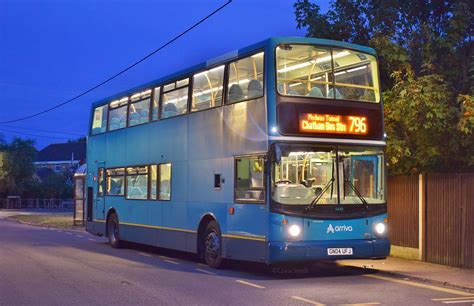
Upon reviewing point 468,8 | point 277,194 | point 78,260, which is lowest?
point 78,260

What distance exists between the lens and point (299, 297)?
397 inches

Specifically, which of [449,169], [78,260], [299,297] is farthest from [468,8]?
[78,260]

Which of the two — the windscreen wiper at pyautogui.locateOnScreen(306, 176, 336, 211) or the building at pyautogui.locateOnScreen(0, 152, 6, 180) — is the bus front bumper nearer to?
the windscreen wiper at pyautogui.locateOnScreen(306, 176, 336, 211)

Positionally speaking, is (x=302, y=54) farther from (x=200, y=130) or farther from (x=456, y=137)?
(x=456, y=137)

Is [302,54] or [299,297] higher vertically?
[302,54]

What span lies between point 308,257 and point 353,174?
193 cm

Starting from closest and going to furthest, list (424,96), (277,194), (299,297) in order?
(299,297) < (277,194) < (424,96)

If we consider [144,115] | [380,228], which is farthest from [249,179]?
[144,115]

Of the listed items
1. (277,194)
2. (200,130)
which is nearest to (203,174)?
(200,130)

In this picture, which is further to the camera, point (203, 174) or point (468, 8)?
point (468, 8)

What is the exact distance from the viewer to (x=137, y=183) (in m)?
18.0

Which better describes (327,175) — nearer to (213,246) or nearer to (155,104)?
(213,246)

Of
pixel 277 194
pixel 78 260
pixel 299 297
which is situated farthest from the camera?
pixel 78 260

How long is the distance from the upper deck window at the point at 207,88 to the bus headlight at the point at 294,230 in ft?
11.7
